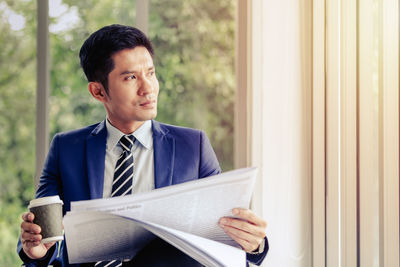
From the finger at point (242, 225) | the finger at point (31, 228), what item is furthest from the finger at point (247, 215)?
the finger at point (31, 228)

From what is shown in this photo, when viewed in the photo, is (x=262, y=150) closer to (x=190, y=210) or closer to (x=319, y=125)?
(x=319, y=125)

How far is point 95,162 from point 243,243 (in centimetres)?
49

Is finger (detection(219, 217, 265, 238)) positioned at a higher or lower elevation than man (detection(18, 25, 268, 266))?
lower

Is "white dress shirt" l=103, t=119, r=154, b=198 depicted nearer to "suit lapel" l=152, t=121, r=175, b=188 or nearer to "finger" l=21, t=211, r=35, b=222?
"suit lapel" l=152, t=121, r=175, b=188

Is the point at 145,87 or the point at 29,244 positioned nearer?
the point at 29,244

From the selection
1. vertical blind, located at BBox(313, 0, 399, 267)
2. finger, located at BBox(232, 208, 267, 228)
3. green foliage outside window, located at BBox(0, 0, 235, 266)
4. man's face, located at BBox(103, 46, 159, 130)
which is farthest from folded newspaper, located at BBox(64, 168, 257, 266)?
green foliage outside window, located at BBox(0, 0, 235, 266)

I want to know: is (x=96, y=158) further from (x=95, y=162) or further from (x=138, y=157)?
(x=138, y=157)

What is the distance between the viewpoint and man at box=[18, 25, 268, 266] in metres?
1.21

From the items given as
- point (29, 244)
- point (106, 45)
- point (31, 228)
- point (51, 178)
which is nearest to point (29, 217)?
point (31, 228)

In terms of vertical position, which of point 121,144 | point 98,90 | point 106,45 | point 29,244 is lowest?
point 29,244

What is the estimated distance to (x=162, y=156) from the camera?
123 cm

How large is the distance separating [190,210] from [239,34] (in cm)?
98

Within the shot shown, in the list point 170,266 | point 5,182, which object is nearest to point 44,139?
point 5,182

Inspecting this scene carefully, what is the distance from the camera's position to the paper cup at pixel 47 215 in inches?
37.0
